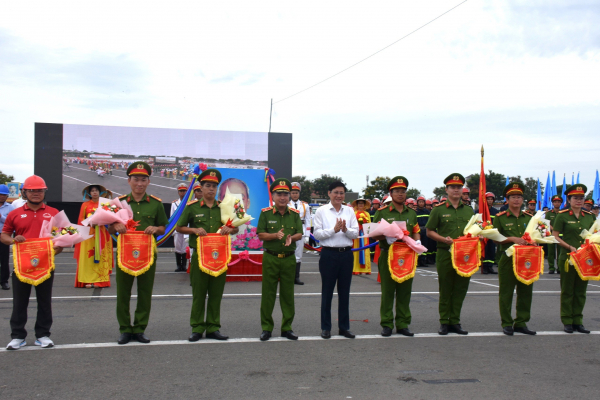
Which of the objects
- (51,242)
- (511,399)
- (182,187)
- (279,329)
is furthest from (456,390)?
(182,187)

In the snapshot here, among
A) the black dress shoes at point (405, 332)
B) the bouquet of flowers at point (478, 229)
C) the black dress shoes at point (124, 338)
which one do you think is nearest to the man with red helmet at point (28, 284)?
the black dress shoes at point (124, 338)

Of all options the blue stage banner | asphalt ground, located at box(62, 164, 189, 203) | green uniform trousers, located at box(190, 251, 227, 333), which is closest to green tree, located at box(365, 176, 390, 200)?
asphalt ground, located at box(62, 164, 189, 203)

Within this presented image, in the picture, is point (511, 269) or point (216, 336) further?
point (511, 269)

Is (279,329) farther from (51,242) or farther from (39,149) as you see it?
(39,149)

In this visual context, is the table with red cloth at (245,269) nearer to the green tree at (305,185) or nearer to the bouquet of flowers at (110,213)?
the bouquet of flowers at (110,213)

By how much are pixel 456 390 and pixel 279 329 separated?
2.78 m

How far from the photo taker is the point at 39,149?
79.9ft

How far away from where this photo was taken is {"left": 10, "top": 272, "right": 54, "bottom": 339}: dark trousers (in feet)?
18.1

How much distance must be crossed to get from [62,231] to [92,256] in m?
4.50

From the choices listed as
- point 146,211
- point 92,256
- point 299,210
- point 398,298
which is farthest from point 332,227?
point 92,256

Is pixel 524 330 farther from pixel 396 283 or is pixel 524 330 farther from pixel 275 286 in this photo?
pixel 275 286

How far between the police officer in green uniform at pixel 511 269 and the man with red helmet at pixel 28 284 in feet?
18.9

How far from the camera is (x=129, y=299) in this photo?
5910 millimetres

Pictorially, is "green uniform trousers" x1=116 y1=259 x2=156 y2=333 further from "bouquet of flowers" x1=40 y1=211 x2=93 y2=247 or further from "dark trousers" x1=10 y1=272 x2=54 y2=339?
"dark trousers" x1=10 y1=272 x2=54 y2=339
